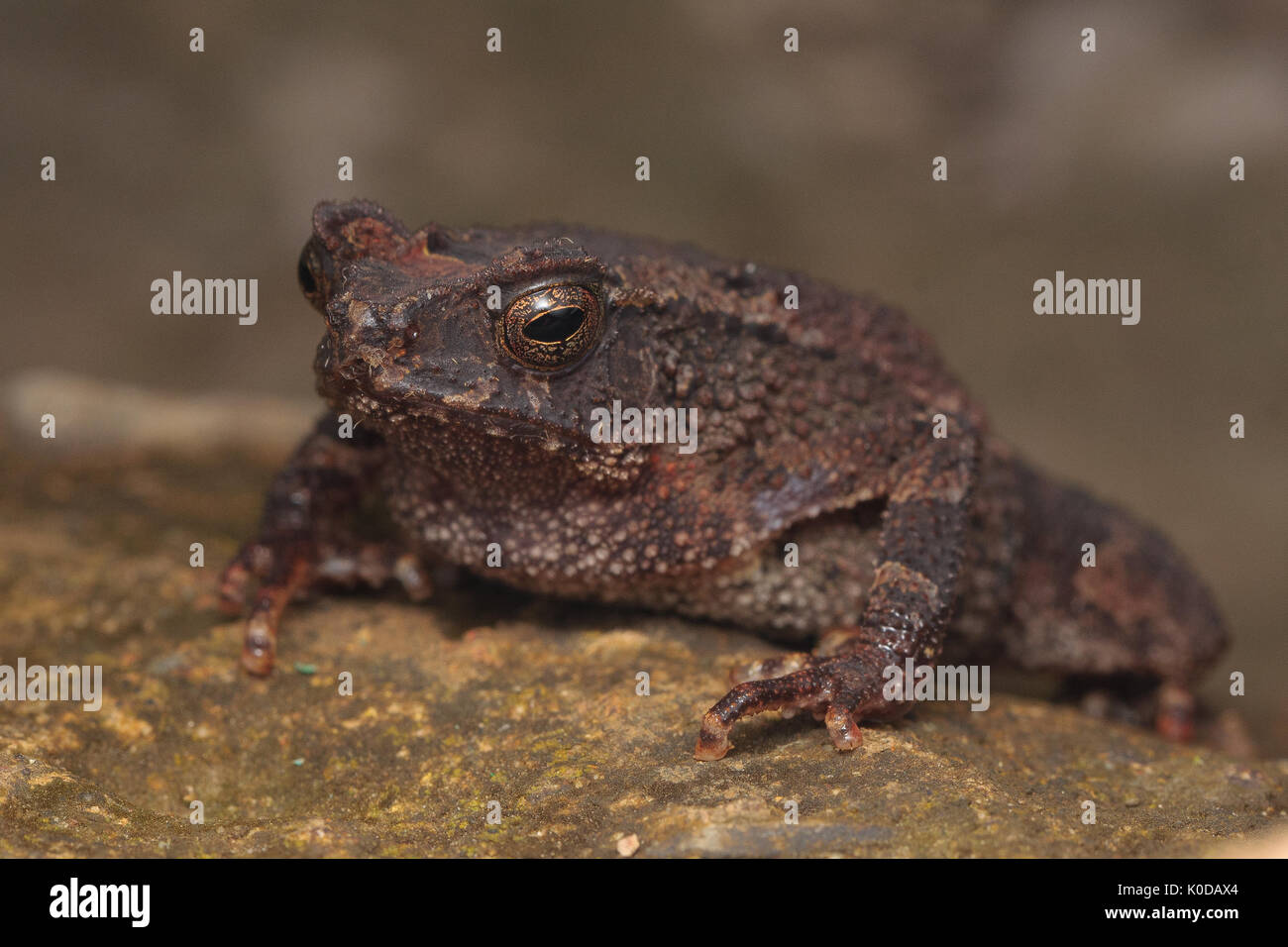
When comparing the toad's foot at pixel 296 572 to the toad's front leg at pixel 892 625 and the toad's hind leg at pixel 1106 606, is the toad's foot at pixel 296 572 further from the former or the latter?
the toad's hind leg at pixel 1106 606

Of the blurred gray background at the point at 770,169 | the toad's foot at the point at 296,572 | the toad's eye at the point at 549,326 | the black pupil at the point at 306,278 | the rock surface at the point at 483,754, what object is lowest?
the rock surface at the point at 483,754

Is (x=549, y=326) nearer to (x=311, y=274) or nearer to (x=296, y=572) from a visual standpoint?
(x=311, y=274)

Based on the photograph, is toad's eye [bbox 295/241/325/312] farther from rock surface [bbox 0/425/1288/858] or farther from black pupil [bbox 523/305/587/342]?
rock surface [bbox 0/425/1288/858]

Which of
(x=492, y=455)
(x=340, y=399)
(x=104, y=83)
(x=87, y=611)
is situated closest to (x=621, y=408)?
(x=492, y=455)

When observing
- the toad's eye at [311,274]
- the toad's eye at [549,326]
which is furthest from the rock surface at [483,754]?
the toad's eye at [311,274]

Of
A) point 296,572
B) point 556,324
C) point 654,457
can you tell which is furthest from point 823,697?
point 296,572

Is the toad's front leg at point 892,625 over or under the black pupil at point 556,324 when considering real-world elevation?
under

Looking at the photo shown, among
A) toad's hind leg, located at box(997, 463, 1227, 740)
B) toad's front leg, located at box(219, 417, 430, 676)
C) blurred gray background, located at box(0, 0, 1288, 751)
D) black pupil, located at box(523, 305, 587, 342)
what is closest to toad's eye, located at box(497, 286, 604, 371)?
black pupil, located at box(523, 305, 587, 342)
